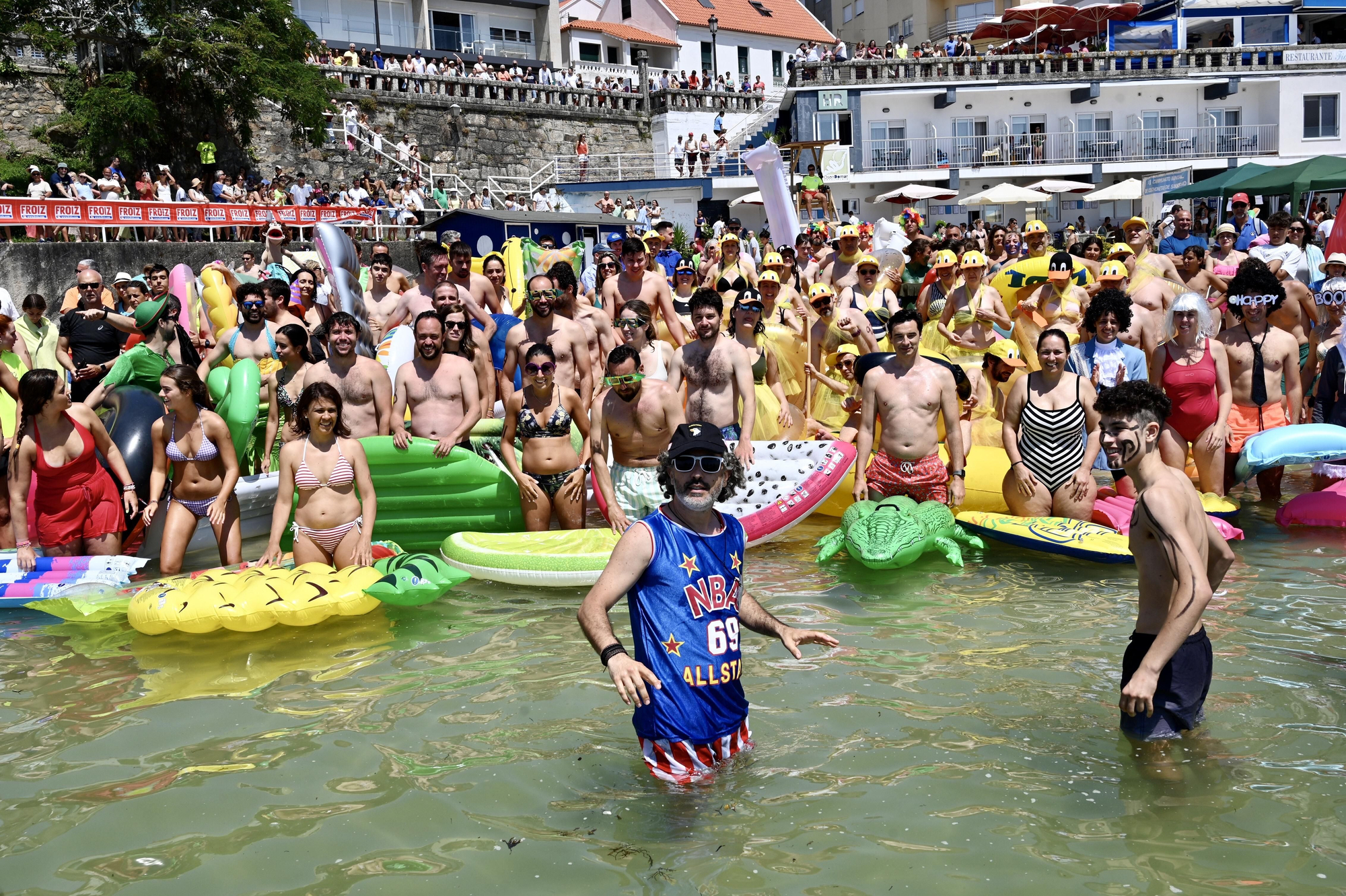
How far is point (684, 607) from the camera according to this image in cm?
345

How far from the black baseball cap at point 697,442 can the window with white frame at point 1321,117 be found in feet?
115

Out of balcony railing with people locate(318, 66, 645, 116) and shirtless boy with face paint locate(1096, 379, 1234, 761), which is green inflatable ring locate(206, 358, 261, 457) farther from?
balcony railing with people locate(318, 66, 645, 116)

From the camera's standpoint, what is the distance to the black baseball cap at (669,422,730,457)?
3.40m

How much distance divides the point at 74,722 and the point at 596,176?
1059 inches

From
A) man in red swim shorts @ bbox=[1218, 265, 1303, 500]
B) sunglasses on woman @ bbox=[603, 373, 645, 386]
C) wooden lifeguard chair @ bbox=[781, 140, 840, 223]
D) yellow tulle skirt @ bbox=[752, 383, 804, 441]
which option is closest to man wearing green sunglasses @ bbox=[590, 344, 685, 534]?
sunglasses on woman @ bbox=[603, 373, 645, 386]

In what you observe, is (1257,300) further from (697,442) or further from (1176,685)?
(697,442)

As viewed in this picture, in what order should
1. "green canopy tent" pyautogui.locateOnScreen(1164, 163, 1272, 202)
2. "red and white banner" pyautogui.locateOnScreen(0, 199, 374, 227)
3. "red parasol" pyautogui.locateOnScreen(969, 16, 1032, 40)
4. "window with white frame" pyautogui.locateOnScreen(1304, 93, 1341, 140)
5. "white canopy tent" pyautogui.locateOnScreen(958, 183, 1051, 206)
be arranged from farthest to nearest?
"red parasol" pyautogui.locateOnScreen(969, 16, 1032, 40) < "window with white frame" pyautogui.locateOnScreen(1304, 93, 1341, 140) < "white canopy tent" pyautogui.locateOnScreen(958, 183, 1051, 206) < "green canopy tent" pyautogui.locateOnScreen(1164, 163, 1272, 202) < "red and white banner" pyautogui.locateOnScreen(0, 199, 374, 227)

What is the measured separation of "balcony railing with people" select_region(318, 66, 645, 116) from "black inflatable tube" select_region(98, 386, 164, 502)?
69.4 ft

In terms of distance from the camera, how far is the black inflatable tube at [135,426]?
6.91m

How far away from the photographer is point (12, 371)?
738 cm

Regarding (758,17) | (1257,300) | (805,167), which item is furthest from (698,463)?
(758,17)

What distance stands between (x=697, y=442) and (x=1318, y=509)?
531 centimetres

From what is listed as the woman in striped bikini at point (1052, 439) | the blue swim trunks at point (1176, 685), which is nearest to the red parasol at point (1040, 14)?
the woman in striped bikini at point (1052, 439)

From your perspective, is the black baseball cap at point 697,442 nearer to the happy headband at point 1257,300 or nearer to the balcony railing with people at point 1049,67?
the happy headband at point 1257,300
